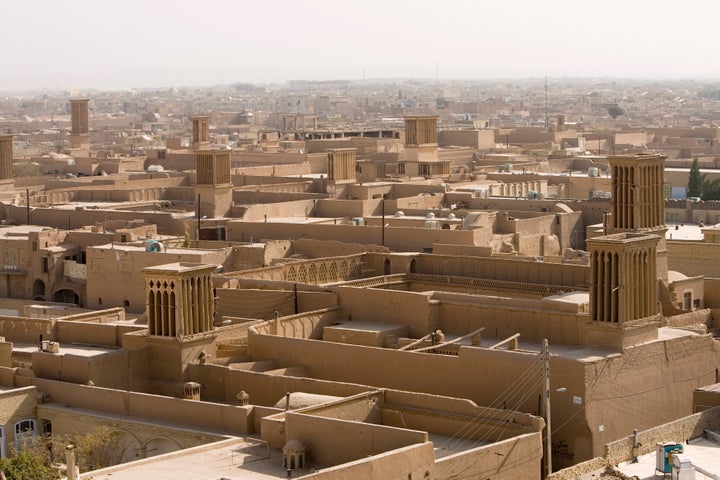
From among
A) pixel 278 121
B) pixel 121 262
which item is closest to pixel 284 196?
pixel 121 262

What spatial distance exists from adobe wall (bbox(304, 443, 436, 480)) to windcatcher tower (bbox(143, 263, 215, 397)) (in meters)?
6.92

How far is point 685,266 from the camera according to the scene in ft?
131

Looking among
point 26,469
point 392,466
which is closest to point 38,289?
point 26,469

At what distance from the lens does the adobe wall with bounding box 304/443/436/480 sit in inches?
840

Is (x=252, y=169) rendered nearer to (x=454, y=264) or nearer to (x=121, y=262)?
(x=121, y=262)

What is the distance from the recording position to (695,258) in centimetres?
4000

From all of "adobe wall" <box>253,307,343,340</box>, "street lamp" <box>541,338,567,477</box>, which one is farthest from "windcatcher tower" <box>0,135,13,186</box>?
"street lamp" <box>541,338,567,477</box>

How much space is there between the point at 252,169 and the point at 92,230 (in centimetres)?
1998

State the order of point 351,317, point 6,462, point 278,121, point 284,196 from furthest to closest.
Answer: point 278,121, point 284,196, point 351,317, point 6,462

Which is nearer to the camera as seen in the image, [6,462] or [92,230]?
[6,462]

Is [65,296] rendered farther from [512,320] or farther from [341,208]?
[512,320]

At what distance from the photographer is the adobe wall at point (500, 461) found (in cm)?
2261

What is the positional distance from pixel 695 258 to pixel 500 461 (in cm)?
1803

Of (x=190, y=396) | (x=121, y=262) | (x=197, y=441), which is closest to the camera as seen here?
(x=197, y=441)
